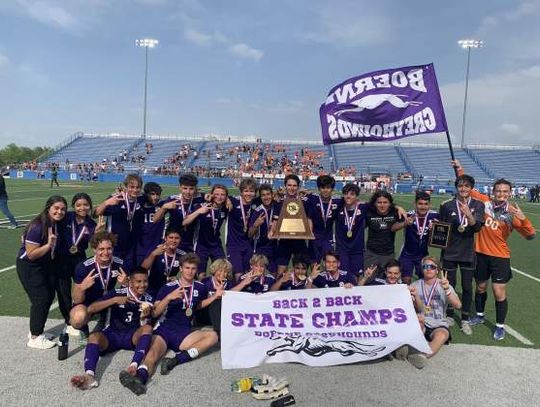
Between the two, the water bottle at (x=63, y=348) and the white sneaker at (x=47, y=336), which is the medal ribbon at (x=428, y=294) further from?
the white sneaker at (x=47, y=336)

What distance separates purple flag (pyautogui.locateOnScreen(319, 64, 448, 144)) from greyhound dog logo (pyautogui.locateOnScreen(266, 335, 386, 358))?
11.3ft

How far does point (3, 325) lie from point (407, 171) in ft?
171

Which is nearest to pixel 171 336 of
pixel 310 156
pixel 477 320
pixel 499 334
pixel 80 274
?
pixel 80 274

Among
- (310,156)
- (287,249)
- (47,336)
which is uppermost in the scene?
(310,156)

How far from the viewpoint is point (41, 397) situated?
3.72m

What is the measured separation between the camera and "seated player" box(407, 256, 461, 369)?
4.95 meters

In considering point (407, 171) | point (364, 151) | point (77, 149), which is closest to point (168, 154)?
point (77, 149)

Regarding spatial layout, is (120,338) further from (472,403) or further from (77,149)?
(77,149)

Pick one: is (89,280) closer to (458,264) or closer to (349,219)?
(349,219)

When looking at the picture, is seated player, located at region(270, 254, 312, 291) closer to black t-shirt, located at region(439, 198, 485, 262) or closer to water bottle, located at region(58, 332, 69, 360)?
black t-shirt, located at region(439, 198, 485, 262)

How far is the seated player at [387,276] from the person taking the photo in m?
5.39

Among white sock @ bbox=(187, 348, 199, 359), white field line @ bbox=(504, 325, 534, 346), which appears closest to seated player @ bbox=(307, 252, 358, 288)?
white sock @ bbox=(187, 348, 199, 359)

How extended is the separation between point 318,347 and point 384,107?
394 cm

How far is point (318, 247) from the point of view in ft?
21.6
